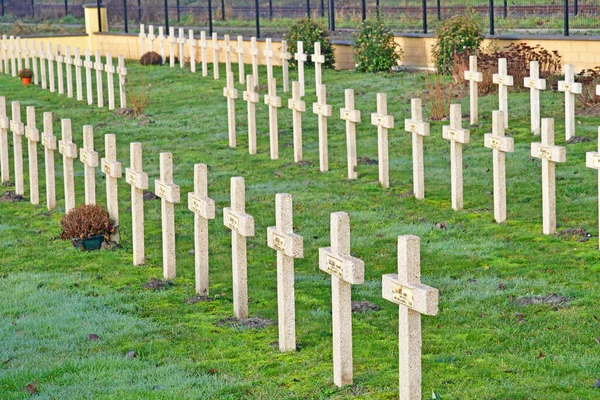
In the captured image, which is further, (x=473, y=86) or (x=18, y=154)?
(x=473, y=86)

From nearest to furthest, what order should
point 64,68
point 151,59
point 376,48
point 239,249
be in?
1. point 239,249
2. point 376,48
3. point 151,59
4. point 64,68

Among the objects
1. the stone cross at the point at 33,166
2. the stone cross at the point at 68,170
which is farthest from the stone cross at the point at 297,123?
the stone cross at the point at 68,170

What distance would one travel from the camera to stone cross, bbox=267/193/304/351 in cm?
1057

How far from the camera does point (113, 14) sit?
71.9 meters

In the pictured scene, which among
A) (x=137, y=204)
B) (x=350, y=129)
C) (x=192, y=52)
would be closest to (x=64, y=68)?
(x=192, y=52)

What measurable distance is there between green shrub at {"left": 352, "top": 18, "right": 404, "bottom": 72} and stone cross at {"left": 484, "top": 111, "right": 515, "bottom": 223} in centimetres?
1568

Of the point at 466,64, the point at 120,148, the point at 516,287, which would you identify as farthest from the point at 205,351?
the point at 466,64

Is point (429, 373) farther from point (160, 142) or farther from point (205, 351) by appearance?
point (160, 142)

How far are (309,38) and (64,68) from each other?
A: 895 cm

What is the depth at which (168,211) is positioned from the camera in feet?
44.5

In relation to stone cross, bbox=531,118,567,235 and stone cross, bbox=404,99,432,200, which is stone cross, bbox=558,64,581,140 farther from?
stone cross, bbox=531,118,567,235

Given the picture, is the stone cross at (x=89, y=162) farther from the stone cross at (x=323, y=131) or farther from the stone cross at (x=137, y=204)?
the stone cross at (x=323, y=131)

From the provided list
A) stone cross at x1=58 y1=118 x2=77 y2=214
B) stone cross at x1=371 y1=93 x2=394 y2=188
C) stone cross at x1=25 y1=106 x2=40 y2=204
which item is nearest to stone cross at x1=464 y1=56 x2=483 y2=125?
stone cross at x1=371 y1=93 x2=394 y2=188

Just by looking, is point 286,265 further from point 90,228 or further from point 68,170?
point 68,170
